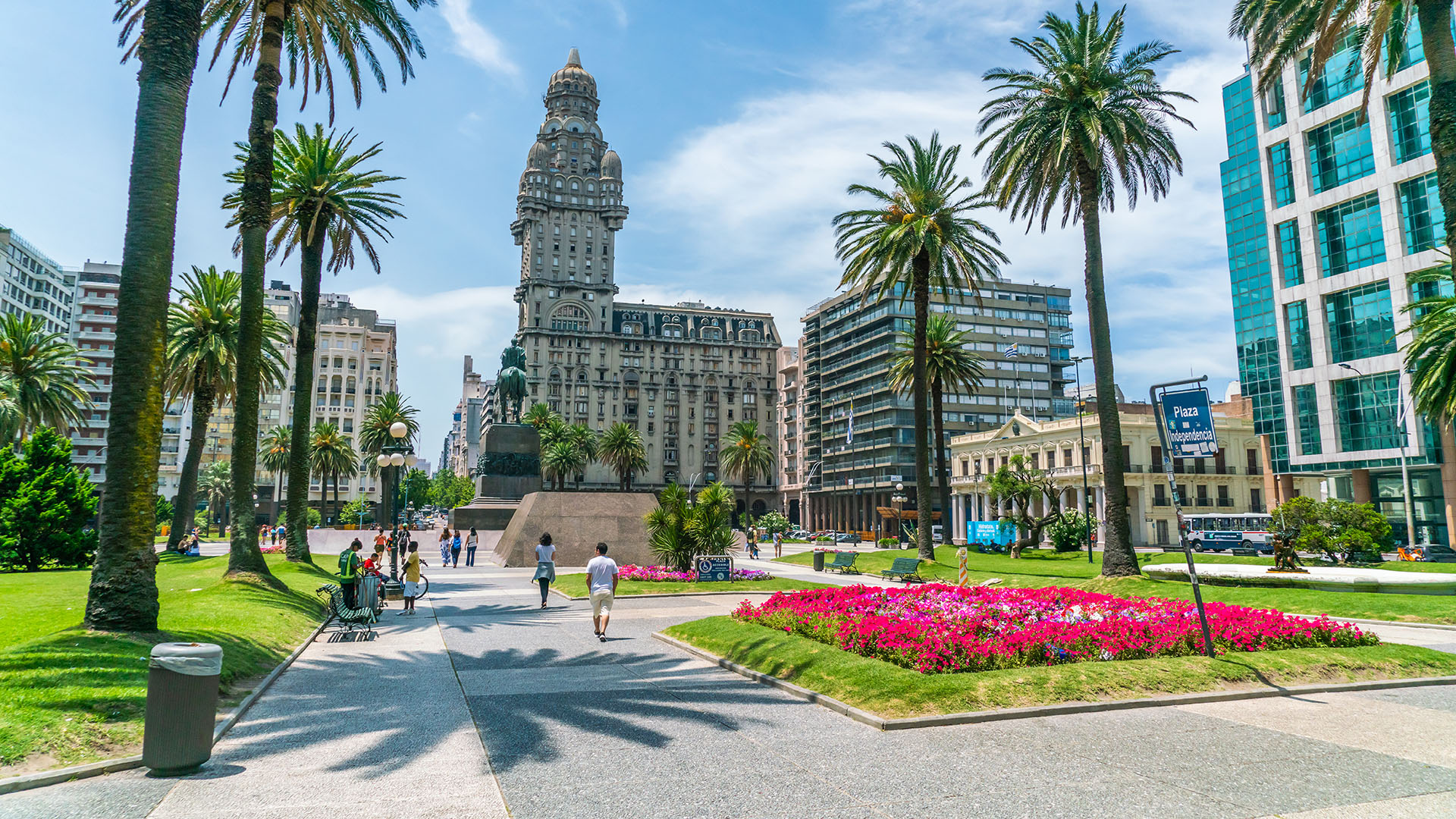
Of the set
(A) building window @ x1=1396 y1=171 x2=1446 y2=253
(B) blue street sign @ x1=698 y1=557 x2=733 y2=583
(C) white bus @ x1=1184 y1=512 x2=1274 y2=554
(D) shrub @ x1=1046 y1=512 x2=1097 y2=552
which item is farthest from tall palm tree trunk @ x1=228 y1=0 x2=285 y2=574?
(A) building window @ x1=1396 y1=171 x2=1446 y2=253

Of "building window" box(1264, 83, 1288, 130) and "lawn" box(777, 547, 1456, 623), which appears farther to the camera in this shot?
"building window" box(1264, 83, 1288, 130)

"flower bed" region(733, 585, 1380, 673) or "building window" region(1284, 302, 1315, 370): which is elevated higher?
"building window" region(1284, 302, 1315, 370)

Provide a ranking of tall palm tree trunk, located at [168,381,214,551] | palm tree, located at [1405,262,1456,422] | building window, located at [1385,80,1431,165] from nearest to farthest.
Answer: palm tree, located at [1405,262,1456,422], tall palm tree trunk, located at [168,381,214,551], building window, located at [1385,80,1431,165]

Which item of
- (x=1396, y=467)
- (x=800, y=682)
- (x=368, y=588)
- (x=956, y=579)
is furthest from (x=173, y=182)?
(x=1396, y=467)

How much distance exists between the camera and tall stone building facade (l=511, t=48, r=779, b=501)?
416ft

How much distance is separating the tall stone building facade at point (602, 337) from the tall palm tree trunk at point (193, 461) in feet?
269

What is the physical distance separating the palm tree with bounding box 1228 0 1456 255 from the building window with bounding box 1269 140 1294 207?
136 ft

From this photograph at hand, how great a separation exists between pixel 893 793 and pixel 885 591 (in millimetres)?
10181

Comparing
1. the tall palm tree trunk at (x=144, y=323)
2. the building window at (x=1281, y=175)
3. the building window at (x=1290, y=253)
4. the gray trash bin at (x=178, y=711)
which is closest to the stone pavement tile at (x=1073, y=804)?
the gray trash bin at (x=178, y=711)

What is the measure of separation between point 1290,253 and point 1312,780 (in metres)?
63.7

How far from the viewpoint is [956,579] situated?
30.5m

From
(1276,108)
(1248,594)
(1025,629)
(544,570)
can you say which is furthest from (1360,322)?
(544,570)

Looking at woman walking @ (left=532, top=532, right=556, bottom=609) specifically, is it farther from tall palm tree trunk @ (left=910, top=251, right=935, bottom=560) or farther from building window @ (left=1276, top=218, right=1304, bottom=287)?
building window @ (left=1276, top=218, right=1304, bottom=287)

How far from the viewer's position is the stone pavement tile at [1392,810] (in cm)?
608
